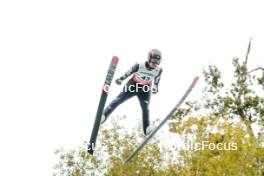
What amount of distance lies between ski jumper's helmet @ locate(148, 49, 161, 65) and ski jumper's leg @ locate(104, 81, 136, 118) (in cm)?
123

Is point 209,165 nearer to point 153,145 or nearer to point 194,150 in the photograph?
point 194,150

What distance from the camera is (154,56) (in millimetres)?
15180

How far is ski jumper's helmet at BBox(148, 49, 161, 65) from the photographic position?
15.1 meters

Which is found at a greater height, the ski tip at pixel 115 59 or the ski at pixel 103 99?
the ski tip at pixel 115 59

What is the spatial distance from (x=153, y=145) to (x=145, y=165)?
65.9 inches

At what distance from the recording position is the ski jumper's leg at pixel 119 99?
1614 centimetres

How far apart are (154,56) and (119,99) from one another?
1.86 m

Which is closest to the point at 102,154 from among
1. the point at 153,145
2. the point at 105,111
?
the point at 153,145

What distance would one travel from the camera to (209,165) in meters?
25.5

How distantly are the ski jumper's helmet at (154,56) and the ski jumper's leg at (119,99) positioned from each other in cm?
123
